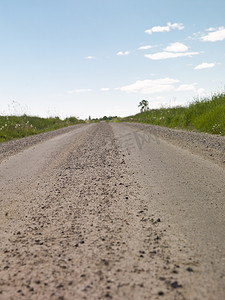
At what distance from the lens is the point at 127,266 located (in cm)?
168

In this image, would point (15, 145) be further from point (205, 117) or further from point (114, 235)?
point (114, 235)

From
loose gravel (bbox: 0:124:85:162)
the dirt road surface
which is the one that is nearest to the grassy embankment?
the dirt road surface

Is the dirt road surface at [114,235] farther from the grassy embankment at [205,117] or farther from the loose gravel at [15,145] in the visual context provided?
the grassy embankment at [205,117]

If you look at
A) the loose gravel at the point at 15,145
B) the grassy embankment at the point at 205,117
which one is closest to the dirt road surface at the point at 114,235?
the loose gravel at the point at 15,145

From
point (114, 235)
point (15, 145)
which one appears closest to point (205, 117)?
point (15, 145)

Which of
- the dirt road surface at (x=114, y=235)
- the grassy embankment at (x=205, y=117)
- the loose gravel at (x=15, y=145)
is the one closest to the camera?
the dirt road surface at (x=114, y=235)

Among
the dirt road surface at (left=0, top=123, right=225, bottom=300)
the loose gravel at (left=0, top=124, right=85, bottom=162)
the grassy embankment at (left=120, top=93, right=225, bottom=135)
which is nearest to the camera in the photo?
the dirt road surface at (left=0, top=123, right=225, bottom=300)

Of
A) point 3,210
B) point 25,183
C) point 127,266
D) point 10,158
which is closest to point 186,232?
point 127,266

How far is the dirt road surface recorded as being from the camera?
1512mm

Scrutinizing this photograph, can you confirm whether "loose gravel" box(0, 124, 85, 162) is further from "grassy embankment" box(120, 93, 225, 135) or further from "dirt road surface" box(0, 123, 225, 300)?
"grassy embankment" box(120, 93, 225, 135)

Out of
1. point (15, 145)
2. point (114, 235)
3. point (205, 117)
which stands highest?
point (205, 117)

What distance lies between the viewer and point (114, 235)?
211cm

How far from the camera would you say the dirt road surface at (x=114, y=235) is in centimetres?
151

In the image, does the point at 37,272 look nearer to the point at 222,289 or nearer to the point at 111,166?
the point at 222,289
